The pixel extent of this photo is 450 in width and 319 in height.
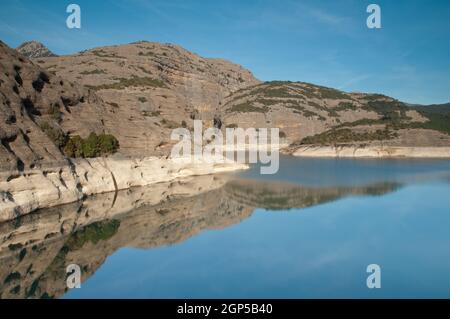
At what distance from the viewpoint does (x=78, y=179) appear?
1073 inches

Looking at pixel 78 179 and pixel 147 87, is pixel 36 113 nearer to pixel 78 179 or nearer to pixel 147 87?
pixel 78 179

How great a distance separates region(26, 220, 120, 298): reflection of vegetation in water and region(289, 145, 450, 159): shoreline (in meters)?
60.9

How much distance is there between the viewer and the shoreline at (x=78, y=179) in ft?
67.8

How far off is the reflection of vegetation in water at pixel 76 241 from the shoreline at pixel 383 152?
6088 centimetres

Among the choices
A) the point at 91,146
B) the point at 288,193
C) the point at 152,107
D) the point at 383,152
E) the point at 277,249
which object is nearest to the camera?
the point at 277,249

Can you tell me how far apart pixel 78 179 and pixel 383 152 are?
6087 cm

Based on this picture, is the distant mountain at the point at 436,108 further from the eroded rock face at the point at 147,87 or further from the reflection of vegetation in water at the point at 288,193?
the reflection of vegetation in water at the point at 288,193

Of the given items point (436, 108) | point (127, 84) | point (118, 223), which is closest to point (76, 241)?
point (118, 223)

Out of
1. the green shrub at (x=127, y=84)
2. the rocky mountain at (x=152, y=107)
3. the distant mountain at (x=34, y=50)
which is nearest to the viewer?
the rocky mountain at (x=152, y=107)

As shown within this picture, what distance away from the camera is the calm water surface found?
1277 centimetres

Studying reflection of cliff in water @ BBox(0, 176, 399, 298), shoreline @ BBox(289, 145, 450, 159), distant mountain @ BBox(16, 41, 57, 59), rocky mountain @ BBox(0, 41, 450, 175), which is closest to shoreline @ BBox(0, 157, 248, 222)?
reflection of cliff in water @ BBox(0, 176, 399, 298)

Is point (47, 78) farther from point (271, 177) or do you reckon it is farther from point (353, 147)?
point (353, 147)

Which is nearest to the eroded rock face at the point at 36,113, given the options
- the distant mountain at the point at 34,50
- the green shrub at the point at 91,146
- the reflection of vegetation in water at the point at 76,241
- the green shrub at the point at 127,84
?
the green shrub at the point at 91,146
